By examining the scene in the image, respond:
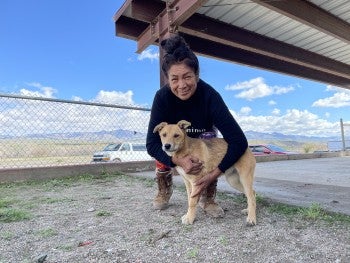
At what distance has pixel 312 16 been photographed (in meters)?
5.84

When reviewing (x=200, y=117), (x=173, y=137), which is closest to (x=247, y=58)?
(x=200, y=117)

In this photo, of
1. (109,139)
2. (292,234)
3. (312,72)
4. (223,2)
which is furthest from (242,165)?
(312,72)

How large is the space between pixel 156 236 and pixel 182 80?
1.25 metres

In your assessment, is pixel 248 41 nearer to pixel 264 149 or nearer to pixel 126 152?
pixel 126 152

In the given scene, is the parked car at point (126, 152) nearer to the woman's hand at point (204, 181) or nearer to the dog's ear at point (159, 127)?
the dog's ear at point (159, 127)

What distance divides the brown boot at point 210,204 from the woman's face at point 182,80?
0.88 m

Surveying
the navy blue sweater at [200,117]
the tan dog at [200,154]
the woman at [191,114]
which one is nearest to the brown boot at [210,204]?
the woman at [191,114]

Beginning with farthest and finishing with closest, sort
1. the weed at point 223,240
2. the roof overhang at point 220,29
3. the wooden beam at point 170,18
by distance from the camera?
the roof overhang at point 220,29, the wooden beam at point 170,18, the weed at point 223,240

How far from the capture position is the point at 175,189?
13.6 ft

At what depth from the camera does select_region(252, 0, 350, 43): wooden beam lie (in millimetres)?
5270

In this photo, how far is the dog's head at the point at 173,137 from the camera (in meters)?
2.68

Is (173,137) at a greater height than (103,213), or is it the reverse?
(173,137)

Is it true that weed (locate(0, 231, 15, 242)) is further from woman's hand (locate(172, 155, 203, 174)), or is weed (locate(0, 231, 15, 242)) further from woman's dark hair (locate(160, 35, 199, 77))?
woman's dark hair (locate(160, 35, 199, 77))

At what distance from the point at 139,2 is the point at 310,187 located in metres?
4.35
